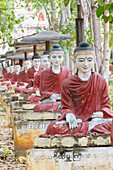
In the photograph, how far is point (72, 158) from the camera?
5559 millimetres

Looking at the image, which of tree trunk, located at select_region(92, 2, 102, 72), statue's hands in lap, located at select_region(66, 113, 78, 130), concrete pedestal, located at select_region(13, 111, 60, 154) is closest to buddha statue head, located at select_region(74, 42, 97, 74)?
statue's hands in lap, located at select_region(66, 113, 78, 130)

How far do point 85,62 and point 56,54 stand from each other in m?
2.69

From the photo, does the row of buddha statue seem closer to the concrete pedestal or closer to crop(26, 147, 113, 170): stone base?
crop(26, 147, 113, 170): stone base

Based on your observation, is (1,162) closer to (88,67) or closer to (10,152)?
(10,152)

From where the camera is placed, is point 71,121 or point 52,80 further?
point 52,80

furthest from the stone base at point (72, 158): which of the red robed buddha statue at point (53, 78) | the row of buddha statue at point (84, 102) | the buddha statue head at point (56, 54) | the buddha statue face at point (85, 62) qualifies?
the buddha statue head at point (56, 54)

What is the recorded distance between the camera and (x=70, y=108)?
660cm

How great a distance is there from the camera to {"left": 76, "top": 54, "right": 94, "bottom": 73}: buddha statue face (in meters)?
6.59

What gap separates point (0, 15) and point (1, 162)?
323 centimetres

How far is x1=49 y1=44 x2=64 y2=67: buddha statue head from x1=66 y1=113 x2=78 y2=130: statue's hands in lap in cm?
307

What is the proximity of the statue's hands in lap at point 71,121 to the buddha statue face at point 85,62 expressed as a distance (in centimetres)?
76

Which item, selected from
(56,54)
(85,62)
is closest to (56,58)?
(56,54)

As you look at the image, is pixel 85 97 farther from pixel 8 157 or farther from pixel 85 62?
pixel 8 157

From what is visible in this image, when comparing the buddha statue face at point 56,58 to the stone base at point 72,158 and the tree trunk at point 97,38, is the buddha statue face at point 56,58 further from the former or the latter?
the stone base at point 72,158
